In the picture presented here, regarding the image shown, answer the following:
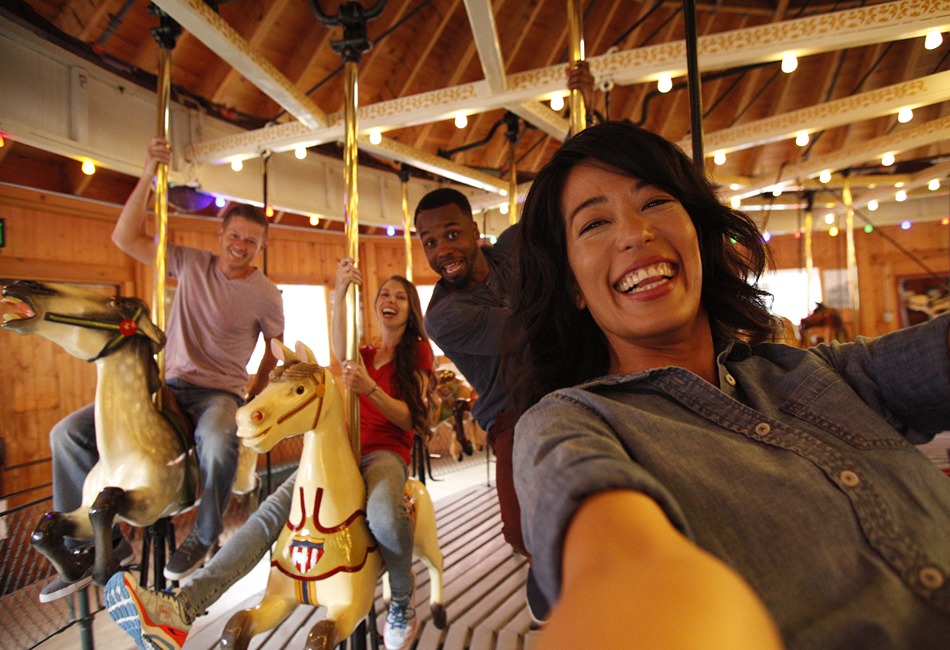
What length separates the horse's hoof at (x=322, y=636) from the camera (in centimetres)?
157

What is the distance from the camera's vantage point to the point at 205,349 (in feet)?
8.52

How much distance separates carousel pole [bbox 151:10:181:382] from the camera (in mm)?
2332

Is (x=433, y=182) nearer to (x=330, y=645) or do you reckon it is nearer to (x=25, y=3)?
(x=25, y=3)

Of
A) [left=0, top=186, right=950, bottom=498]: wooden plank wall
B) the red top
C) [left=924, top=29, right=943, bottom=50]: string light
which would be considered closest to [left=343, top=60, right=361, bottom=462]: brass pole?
the red top

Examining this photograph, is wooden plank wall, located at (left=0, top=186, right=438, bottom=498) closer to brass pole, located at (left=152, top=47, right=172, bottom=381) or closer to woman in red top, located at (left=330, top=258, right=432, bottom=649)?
brass pole, located at (left=152, top=47, right=172, bottom=381)

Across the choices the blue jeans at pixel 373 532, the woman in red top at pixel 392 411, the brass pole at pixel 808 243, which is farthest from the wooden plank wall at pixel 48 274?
the blue jeans at pixel 373 532

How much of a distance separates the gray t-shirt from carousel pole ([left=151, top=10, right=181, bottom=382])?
0.70 ft

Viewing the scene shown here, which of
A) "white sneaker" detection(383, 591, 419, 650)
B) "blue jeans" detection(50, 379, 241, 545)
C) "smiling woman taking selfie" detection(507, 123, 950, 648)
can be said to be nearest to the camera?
"smiling woman taking selfie" detection(507, 123, 950, 648)

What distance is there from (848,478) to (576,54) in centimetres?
205

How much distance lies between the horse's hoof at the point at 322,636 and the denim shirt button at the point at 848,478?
159 centimetres

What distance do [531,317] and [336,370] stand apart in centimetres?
656

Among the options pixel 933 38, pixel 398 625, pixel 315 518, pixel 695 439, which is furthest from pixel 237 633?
pixel 933 38

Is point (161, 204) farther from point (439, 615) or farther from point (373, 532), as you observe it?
point (439, 615)

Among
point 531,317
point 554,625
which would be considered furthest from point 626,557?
point 531,317
